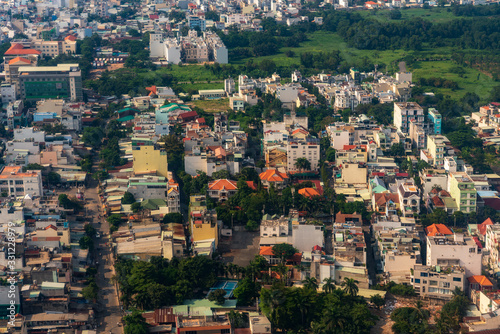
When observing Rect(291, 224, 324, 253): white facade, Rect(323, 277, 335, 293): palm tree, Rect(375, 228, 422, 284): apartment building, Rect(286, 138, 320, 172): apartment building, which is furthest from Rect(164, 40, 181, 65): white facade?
Rect(323, 277, 335, 293): palm tree

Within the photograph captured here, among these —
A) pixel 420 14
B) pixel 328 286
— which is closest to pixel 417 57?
pixel 420 14

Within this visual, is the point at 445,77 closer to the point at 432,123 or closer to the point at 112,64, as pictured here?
the point at 432,123

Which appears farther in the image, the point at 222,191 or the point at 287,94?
the point at 287,94

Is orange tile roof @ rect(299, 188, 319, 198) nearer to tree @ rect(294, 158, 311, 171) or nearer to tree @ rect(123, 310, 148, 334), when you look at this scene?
tree @ rect(294, 158, 311, 171)

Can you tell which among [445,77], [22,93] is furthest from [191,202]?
[445,77]

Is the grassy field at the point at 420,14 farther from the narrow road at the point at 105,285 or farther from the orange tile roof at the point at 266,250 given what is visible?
the orange tile roof at the point at 266,250

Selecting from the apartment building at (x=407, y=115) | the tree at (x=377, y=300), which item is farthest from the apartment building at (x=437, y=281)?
the apartment building at (x=407, y=115)

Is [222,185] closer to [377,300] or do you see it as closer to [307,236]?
[307,236]
